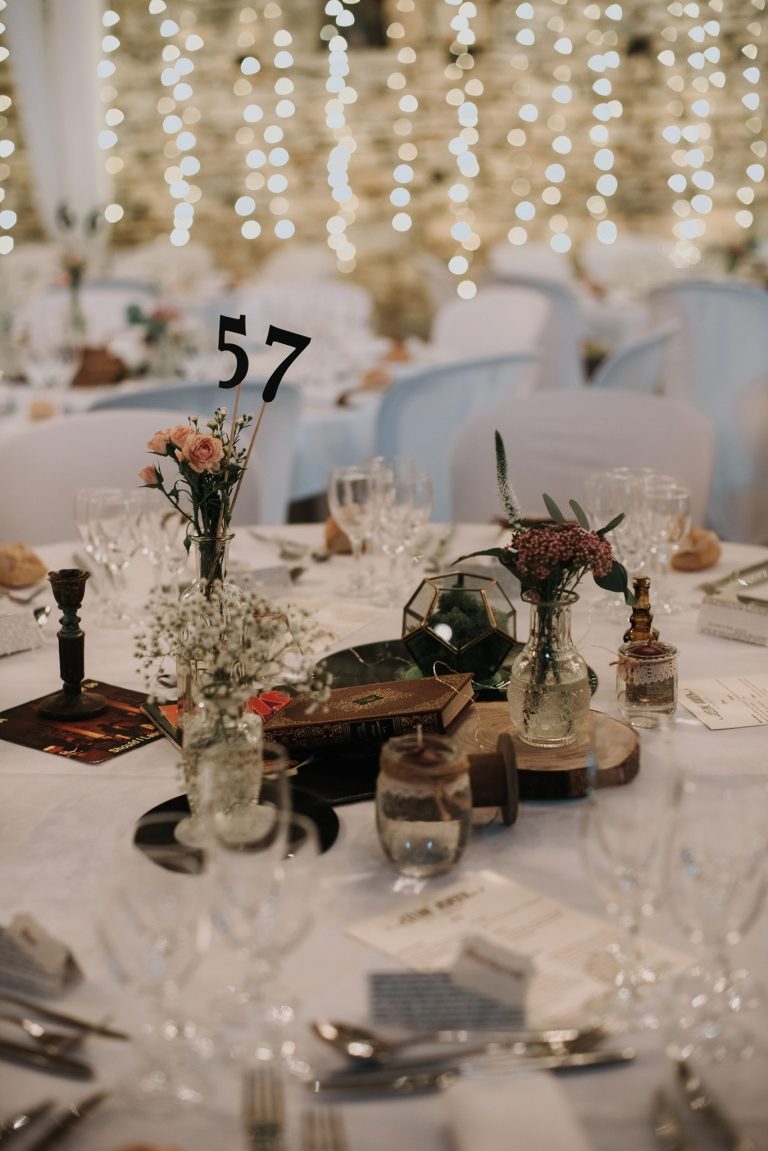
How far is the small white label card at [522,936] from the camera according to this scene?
94 cm

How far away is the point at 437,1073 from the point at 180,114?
8627mm

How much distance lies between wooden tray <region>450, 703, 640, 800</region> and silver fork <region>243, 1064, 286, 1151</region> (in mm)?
430

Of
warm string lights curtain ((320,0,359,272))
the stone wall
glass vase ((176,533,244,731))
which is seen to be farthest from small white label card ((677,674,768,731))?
warm string lights curtain ((320,0,359,272))

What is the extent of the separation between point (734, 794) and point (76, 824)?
669mm

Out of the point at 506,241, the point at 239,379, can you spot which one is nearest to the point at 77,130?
the point at 506,241

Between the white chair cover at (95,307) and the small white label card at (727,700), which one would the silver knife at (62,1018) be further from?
the white chair cover at (95,307)

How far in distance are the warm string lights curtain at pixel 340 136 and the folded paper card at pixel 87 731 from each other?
759 cm

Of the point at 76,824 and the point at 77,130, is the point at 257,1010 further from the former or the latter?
the point at 77,130

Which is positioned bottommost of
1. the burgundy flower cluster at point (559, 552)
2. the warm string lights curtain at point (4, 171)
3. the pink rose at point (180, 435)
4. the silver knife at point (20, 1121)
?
the silver knife at point (20, 1121)

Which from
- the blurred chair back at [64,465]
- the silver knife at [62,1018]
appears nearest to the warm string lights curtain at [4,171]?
the blurred chair back at [64,465]

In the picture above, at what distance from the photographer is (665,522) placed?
1.88 metres

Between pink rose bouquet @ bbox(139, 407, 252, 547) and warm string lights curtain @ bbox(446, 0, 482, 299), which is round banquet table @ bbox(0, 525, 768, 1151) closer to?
pink rose bouquet @ bbox(139, 407, 252, 547)

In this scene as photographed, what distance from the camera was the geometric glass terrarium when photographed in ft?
4.95

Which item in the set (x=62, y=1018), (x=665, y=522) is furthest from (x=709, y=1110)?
(x=665, y=522)
